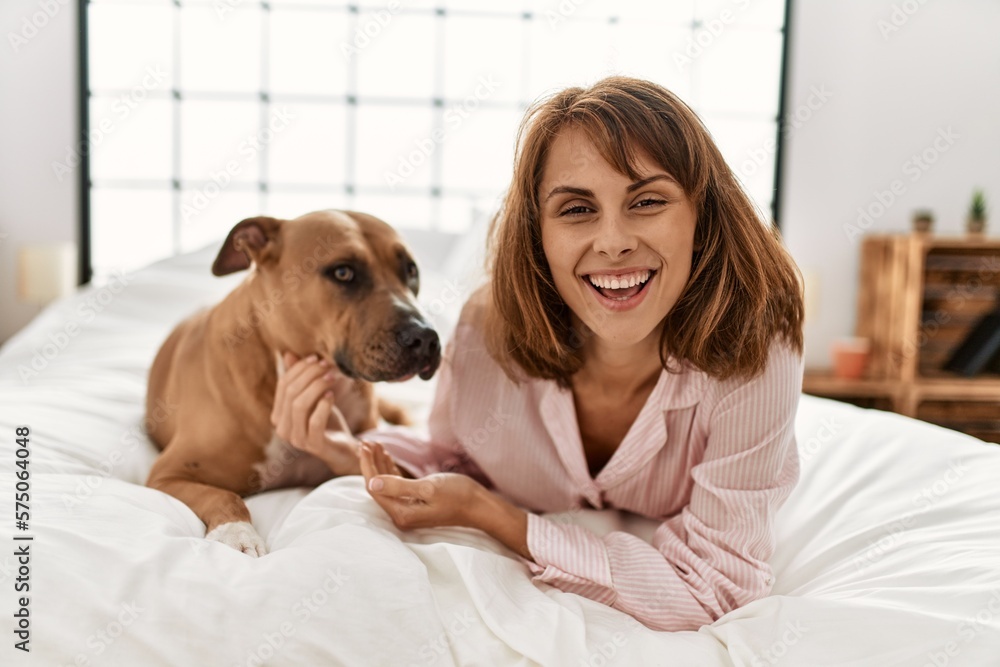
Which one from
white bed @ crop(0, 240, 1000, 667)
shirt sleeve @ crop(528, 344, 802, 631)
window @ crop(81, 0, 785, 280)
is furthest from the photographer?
window @ crop(81, 0, 785, 280)

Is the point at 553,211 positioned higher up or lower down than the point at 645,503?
higher up

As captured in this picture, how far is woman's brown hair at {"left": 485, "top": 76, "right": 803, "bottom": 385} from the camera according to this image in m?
1.11

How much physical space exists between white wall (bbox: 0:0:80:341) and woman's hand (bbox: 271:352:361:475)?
3065mm

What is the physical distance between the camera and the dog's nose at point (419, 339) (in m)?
1.37

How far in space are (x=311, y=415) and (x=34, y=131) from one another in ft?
10.8

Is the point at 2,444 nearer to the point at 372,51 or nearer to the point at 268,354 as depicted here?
the point at 268,354

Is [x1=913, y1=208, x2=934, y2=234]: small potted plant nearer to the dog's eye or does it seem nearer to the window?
the window

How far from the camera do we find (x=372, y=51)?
3873 millimetres

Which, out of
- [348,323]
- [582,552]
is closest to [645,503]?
[582,552]

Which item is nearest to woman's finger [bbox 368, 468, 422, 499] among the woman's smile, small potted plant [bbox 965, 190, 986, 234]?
the woman's smile

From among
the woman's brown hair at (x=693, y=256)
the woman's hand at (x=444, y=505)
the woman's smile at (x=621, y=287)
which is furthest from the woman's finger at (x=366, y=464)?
the woman's smile at (x=621, y=287)

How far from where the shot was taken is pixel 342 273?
1.44 meters

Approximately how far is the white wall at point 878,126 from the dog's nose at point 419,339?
3.11 m

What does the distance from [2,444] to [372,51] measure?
10.0 ft
